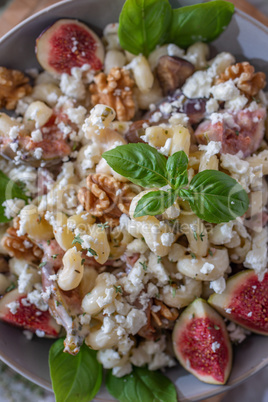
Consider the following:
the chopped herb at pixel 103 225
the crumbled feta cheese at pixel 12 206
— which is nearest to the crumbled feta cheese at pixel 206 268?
the chopped herb at pixel 103 225

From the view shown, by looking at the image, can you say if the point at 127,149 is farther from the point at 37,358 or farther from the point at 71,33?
the point at 37,358

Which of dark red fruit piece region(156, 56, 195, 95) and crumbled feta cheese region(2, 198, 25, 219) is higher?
dark red fruit piece region(156, 56, 195, 95)

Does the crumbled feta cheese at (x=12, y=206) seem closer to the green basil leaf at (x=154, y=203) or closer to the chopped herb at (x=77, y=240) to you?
the chopped herb at (x=77, y=240)

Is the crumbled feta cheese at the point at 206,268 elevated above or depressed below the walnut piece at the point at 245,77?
below

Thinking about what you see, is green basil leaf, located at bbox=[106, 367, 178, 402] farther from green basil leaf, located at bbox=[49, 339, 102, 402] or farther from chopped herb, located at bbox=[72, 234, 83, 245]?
chopped herb, located at bbox=[72, 234, 83, 245]

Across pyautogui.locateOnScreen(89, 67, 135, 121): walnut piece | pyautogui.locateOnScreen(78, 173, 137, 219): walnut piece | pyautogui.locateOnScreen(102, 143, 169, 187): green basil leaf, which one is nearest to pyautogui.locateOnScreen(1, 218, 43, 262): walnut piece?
pyautogui.locateOnScreen(78, 173, 137, 219): walnut piece

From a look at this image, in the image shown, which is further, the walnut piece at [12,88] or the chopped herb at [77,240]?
the walnut piece at [12,88]
